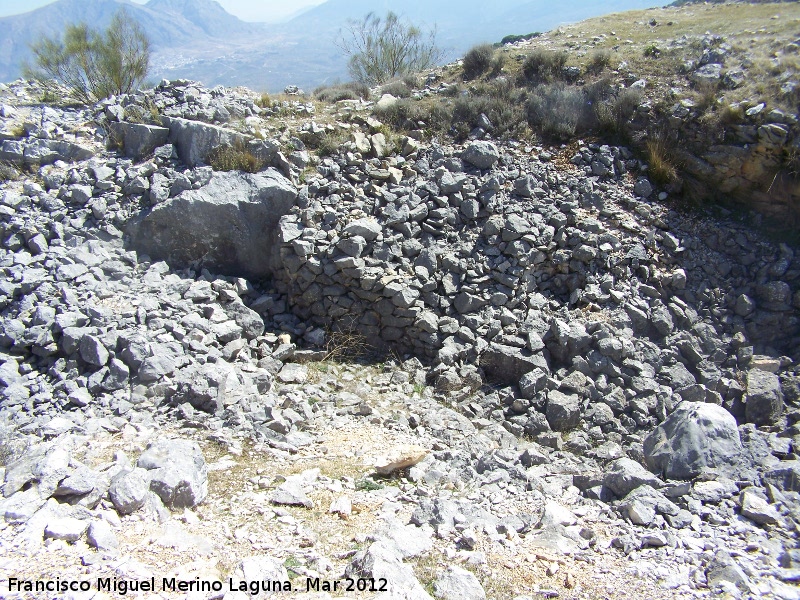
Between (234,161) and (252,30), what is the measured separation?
165 m

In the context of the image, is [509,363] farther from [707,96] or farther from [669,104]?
[707,96]

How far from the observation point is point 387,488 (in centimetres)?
427

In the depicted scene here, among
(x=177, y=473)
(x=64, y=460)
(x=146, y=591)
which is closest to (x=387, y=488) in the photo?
(x=177, y=473)

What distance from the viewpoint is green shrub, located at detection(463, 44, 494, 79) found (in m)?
10.5

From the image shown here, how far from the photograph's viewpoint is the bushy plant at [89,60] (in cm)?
981

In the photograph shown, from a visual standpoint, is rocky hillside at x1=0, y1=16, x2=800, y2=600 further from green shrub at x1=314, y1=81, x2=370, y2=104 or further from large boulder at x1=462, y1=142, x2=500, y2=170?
green shrub at x1=314, y1=81, x2=370, y2=104

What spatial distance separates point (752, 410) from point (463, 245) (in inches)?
157

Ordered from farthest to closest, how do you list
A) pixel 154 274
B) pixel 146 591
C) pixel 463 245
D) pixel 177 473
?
pixel 463 245, pixel 154 274, pixel 177 473, pixel 146 591

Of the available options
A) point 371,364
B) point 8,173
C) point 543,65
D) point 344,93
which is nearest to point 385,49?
point 344,93

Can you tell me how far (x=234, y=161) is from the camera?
7523 millimetres

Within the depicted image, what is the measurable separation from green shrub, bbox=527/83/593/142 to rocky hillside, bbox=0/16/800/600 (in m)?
0.41

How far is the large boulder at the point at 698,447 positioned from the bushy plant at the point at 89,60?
10.5m

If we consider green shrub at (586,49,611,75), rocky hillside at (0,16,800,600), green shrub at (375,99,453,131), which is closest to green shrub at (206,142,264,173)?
rocky hillside at (0,16,800,600)

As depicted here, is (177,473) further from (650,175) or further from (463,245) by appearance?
(650,175)
